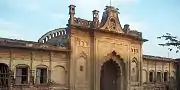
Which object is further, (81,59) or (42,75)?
(81,59)

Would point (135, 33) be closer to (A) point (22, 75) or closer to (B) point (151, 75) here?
(B) point (151, 75)

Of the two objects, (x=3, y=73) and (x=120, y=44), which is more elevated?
(x=120, y=44)

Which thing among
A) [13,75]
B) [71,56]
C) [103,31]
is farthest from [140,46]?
[13,75]

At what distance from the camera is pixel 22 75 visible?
21.8 metres

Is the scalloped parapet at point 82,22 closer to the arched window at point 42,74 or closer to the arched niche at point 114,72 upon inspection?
the arched niche at point 114,72

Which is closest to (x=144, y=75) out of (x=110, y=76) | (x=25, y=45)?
(x=110, y=76)

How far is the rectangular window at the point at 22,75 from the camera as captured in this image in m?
21.6

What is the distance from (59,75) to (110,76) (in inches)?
296

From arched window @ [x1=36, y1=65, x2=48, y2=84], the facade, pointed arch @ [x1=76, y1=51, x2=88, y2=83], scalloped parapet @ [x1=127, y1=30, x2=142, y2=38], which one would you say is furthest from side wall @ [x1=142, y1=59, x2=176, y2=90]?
arched window @ [x1=36, y1=65, x2=48, y2=84]

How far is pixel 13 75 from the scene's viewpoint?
69.1ft

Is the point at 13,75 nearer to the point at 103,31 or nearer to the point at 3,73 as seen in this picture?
the point at 3,73

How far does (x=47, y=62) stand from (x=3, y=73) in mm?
3578

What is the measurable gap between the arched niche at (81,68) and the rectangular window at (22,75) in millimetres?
4569

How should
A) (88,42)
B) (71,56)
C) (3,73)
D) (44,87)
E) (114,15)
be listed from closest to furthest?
(3,73)
(44,87)
(71,56)
(88,42)
(114,15)
